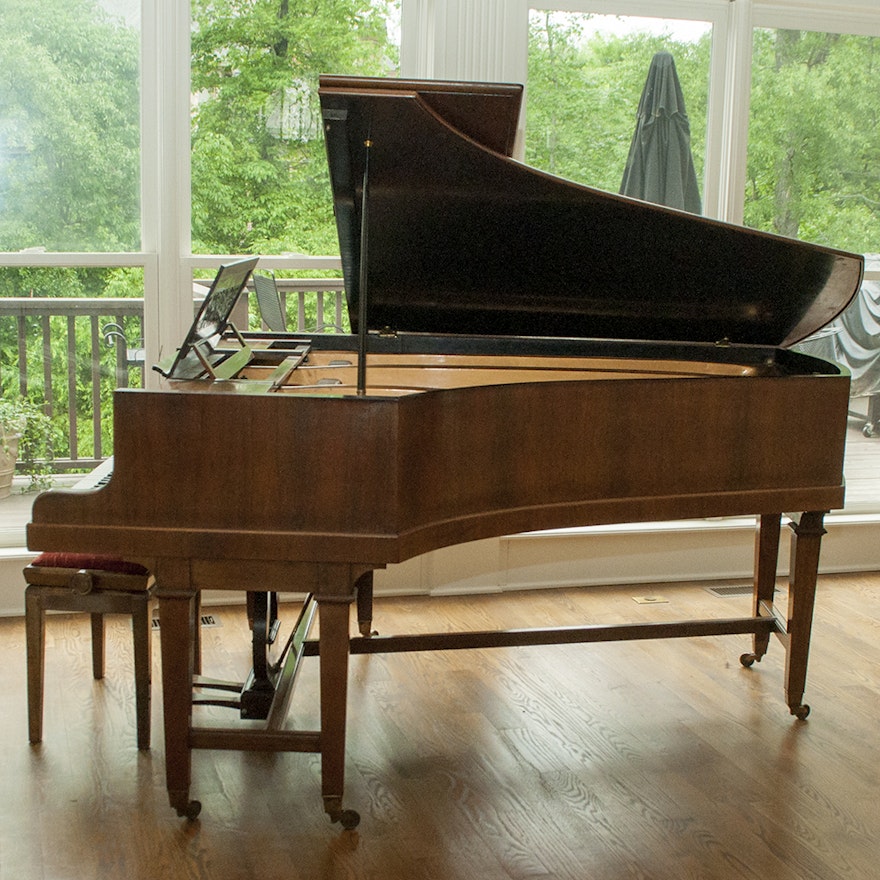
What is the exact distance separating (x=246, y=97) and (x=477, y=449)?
2070mm

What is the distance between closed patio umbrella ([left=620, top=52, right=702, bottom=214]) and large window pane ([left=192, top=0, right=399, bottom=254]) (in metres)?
0.97

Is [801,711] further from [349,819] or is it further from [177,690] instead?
[177,690]

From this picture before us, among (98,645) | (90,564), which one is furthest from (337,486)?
(98,645)

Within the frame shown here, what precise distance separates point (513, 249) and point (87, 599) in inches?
55.2

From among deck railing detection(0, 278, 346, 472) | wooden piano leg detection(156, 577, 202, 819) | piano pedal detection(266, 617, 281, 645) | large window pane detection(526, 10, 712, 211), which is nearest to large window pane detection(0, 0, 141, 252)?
deck railing detection(0, 278, 346, 472)

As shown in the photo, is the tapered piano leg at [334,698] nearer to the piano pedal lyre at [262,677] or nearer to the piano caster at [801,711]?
the piano pedal lyre at [262,677]

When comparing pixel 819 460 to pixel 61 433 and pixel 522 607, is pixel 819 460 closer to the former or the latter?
pixel 522 607

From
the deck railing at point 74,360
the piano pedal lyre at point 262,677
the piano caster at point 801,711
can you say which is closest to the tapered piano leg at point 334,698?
the piano pedal lyre at point 262,677

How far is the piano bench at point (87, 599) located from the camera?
9.30 ft

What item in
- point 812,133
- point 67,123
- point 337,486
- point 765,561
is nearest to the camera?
point 337,486

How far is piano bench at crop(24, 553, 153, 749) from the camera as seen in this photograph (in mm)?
2836

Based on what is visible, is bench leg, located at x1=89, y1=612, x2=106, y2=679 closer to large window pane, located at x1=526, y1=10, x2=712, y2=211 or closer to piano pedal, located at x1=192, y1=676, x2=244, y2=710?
piano pedal, located at x1=192, y1=676, x2=244, y2=710

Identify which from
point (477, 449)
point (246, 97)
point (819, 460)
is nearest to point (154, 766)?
point (477, 449)

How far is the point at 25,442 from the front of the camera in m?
4.03
